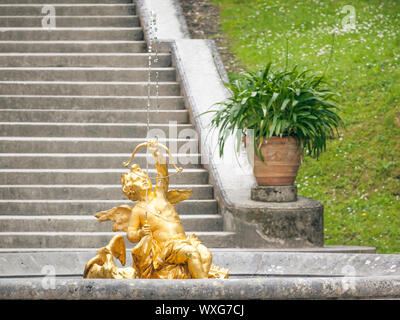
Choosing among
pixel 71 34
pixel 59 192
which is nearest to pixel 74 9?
pixel 71 34

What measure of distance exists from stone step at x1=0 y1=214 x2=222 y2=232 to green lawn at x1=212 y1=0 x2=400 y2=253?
1.46m

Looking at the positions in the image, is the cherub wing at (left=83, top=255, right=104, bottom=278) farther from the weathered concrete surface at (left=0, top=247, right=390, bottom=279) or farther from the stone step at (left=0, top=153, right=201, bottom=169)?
the stone step at (left=0, top=153, right=201, bottom=169)

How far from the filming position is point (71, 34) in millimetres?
10500

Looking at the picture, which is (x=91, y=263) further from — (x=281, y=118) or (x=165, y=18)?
(x=165, y=18)

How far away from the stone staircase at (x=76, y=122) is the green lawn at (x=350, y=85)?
1.58 m

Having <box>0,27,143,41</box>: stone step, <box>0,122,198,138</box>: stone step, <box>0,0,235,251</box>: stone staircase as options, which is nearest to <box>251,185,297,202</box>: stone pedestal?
<box>0,0,235,251</box>: stone staircase

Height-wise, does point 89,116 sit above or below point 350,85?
below

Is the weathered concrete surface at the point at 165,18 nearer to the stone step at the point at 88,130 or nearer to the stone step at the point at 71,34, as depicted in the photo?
the stone step at the point at 71,34

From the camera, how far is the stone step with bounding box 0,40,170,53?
10078mm

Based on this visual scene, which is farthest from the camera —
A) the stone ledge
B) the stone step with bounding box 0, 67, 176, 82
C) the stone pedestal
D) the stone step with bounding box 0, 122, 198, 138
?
the stone step with bounding box 0, 67, 176, 82

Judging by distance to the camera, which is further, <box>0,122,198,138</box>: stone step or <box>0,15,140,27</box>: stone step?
<box>0,15,140,27</box>: stone step

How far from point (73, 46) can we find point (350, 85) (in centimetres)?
405
